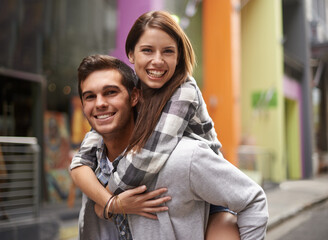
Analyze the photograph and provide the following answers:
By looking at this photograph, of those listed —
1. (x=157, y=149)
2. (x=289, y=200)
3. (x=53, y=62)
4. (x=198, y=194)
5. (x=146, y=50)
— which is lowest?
(x=289, y=200)

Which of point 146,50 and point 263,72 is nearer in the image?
point 146,50

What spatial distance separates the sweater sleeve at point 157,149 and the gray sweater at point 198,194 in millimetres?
46

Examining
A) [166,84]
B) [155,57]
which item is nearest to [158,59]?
[155,57]

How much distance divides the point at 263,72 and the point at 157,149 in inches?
506

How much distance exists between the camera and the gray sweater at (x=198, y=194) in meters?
1.75

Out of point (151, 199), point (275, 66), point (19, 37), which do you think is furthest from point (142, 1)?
point (275, 66)

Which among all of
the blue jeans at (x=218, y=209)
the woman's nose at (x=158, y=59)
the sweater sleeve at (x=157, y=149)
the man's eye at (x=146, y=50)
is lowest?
the blue jeans at (x=218, y=209)

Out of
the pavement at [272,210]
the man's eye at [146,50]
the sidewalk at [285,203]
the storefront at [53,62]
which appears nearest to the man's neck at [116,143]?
the man's eye at [146,50]

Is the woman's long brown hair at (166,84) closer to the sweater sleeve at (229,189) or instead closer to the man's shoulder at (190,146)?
the man's shoulder at (190,146)

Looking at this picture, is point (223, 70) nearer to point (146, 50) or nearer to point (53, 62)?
point (53, 62)

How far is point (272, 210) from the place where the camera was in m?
8.62

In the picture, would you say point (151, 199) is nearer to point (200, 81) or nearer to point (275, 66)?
point (200, 81)

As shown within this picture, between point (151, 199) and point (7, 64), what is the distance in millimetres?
5439

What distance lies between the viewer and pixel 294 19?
1798 cm
